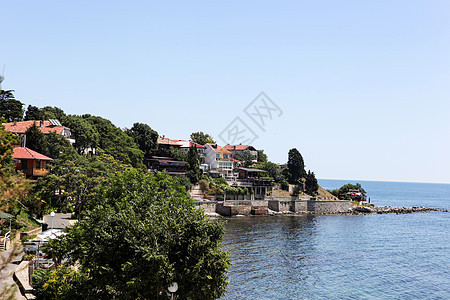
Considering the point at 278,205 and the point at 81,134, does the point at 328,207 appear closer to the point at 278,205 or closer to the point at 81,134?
the point at 278,205

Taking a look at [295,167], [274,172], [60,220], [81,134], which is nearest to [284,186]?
[274,172]

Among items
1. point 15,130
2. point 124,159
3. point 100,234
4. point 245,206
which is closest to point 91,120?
point 124,159

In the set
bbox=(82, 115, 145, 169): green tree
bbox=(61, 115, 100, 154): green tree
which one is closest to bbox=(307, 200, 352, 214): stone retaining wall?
bbox=(82, 115, 145, 169): green tree

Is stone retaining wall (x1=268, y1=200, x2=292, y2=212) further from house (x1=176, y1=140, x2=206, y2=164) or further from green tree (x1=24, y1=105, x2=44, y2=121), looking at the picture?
green tree (x1=24, y1=105, x2=44, y2=121)

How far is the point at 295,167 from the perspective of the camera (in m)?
105

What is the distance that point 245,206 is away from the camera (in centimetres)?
7850

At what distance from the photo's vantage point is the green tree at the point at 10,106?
65188mm

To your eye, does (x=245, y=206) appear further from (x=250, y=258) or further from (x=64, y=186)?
(x=64, y=186)

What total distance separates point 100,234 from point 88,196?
86.5 ft

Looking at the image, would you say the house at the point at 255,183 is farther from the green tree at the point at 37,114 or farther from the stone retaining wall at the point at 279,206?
the green tree at the point at 37,114

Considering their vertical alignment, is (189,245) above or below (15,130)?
below

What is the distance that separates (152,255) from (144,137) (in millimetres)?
77073

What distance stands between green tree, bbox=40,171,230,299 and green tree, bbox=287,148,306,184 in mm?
89068

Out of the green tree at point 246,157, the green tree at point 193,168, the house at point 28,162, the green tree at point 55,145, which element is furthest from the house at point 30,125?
the green tree at point 246,157
